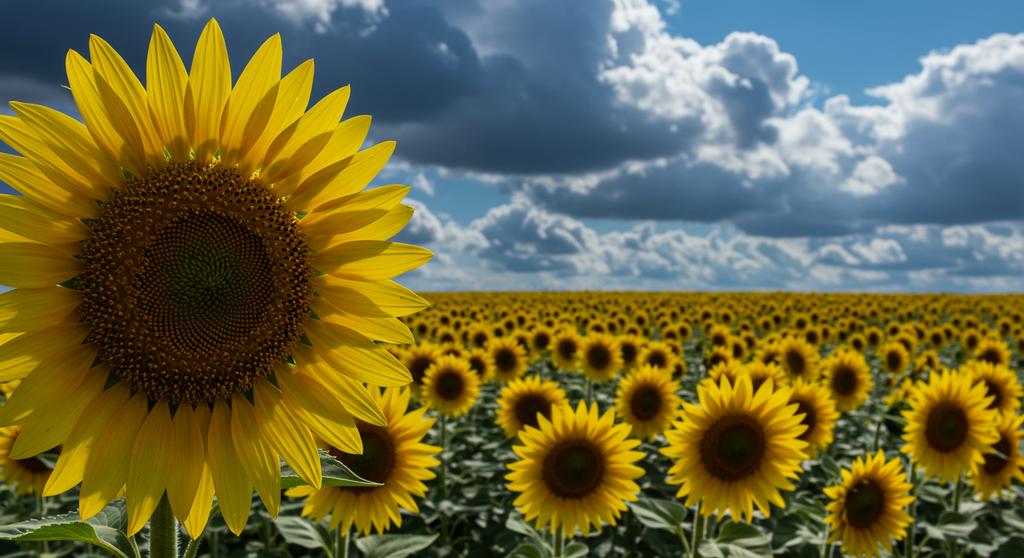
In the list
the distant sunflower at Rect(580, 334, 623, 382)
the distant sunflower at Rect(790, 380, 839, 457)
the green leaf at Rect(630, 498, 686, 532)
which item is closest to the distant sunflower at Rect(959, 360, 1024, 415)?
the distant sunflower at Rect(790, 380, 839, 457)

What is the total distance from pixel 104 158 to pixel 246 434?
907 mm

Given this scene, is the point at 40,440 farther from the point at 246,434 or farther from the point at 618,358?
the point at 618,358

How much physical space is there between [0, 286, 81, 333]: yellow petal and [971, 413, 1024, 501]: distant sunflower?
8193 mm

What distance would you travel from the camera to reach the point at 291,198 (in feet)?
7.54

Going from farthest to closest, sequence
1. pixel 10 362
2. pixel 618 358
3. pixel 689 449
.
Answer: pixel 618 358 < pixel 689 449 < pixel 10 362

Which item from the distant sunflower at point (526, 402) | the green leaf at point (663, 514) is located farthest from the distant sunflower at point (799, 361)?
the green leaf at point (663, 514)

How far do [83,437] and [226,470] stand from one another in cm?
42

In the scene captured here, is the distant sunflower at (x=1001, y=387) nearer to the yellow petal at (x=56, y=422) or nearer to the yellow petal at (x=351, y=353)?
the yellow petal at (x=351, y=353)

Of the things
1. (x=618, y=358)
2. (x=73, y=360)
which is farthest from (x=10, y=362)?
(x=618, y=358)

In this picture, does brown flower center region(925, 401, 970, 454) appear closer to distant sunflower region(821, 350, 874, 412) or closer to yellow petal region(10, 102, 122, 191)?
distant sunflower region(821, 350, 874, 412)

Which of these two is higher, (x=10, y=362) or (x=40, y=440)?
(x=10, y=362)

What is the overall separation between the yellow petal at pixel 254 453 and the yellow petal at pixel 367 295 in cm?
44

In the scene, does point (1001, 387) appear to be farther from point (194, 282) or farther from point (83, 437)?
point (83, 437)

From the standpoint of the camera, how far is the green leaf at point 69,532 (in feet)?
6.66
